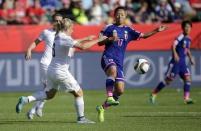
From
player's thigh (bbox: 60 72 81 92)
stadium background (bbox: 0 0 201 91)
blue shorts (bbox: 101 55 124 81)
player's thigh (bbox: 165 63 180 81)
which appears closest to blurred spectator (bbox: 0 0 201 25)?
stadium background (bbox: 0 0 201 91)

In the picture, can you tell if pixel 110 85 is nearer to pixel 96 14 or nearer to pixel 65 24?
pixel 65 24

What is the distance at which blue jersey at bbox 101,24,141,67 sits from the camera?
16.6 metres

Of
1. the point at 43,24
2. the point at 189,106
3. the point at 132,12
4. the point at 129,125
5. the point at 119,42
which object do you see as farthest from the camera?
the point at 132,12

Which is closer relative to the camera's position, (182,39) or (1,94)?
(182,39)

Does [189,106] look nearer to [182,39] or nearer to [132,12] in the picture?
[182,39]

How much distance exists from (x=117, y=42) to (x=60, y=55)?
8.03 ft

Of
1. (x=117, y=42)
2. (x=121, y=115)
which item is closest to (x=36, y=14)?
(x=117, y=42)

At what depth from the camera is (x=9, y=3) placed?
27891 mm

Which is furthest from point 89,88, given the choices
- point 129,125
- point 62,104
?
point 129,125

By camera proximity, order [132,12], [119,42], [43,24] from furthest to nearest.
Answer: [132,12] → [43,24] → [119,42]

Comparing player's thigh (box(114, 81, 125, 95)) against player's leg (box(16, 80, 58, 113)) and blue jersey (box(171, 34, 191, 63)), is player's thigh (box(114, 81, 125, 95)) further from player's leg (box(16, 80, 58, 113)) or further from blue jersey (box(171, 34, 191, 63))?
blue jersey (box(171, 34, 191, 63))

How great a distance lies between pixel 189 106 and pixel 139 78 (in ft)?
22.4

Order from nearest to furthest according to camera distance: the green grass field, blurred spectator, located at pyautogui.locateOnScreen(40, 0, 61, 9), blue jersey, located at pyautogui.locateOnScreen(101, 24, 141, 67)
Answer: the green grass field → blue jersey, located at pyautogui.locateOnScreen(101, 24, 141, 67) → blurred spectator, located at pyautogui.locateOnScreen(40, 0, 61, 9)

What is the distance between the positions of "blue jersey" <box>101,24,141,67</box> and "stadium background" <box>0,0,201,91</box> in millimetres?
8857
